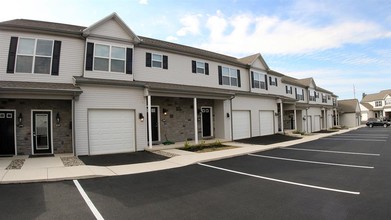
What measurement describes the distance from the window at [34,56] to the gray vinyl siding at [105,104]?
235 cm

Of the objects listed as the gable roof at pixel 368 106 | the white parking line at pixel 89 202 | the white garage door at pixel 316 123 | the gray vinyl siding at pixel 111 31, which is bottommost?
the white parking line at pixel 89 202

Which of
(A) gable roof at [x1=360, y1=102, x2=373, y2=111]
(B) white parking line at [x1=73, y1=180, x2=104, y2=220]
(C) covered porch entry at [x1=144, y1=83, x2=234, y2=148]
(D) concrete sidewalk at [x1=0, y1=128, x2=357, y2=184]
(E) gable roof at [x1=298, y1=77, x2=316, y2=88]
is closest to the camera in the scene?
(B) white parking line at [x1=73, y1=180, x2=104, y2=220]

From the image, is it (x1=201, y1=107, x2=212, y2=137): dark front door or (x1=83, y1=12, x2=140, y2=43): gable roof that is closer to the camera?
(x1=83, y1=12, x2=140, y2=43): gable roof

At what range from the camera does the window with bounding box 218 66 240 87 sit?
19161mm

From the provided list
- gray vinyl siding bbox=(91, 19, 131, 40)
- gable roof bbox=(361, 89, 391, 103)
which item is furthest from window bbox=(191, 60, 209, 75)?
gable roof bbox=(361, 89, 391, 103)

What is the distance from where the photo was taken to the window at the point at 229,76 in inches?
754

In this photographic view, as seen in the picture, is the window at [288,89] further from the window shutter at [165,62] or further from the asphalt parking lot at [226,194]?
the asphalt parking lot at [226,194]

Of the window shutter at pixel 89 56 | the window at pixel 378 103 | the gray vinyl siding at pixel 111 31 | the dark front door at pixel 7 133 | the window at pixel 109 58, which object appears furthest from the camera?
the window at pixel 378 103

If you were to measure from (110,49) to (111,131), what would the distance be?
4.66 m

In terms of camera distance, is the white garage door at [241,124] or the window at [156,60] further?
the white garage door at [241,124]

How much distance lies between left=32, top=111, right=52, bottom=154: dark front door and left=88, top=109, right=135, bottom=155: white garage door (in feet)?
6.87

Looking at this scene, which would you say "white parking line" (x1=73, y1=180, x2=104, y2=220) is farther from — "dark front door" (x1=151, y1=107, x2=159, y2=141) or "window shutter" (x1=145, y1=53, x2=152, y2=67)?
"window shutter" (x1=145, y1=53, x2=152, y2=67)

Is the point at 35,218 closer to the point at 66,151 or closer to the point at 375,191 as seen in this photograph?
the point at 375,191

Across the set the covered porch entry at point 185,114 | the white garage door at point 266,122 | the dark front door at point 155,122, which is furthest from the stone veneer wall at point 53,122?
the white garage door at point 266,122
